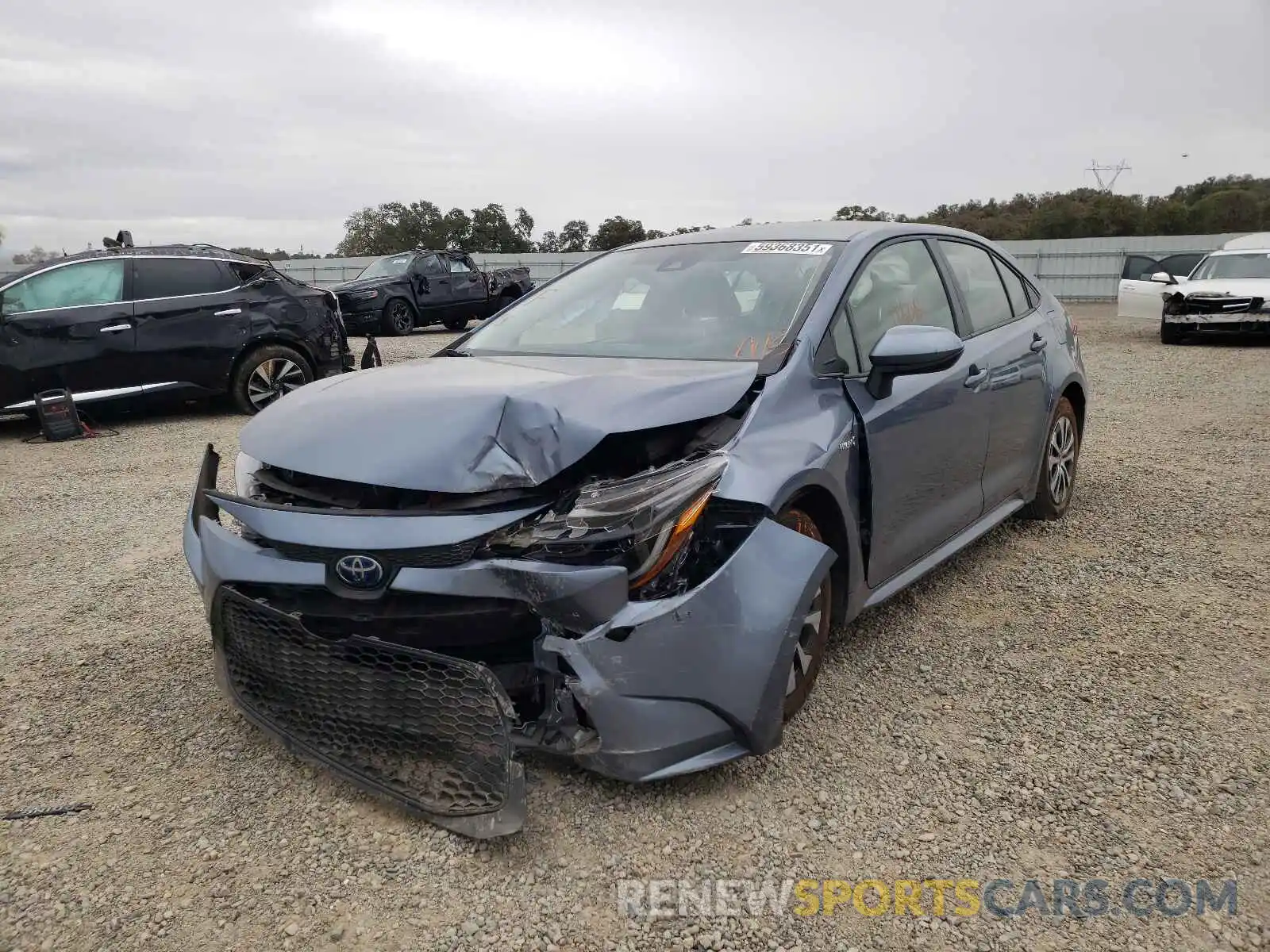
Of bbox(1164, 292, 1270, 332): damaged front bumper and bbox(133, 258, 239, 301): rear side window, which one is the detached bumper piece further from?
bbox(1164, 292, 1270, 332): damaged front bumper

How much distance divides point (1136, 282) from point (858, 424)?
14.6 metres

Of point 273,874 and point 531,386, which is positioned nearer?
point 273,874

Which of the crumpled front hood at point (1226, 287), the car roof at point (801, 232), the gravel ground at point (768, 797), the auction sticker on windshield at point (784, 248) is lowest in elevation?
the gravel ground at point (768, 797)

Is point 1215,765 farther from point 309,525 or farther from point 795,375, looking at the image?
point 309,525

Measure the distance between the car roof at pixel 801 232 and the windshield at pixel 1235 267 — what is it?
12.4 m

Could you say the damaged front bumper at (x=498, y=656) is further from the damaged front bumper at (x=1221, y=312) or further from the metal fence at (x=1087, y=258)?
the metal fence at (x=1087, y=258)

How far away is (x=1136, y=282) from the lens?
15172 millimetres

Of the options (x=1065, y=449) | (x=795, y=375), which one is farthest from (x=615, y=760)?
(x=1065, y=449)

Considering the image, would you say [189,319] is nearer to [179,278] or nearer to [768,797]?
[179,278]

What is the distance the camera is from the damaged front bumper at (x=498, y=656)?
2.19 m

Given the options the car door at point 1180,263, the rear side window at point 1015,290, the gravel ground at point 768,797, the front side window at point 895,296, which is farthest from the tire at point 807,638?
the car door at point 1180,263

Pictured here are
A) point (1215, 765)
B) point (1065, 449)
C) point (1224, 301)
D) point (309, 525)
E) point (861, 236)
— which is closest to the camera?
point (309, 525)

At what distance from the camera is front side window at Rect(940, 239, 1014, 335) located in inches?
157

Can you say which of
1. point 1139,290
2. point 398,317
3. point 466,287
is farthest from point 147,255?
point 1139,290
